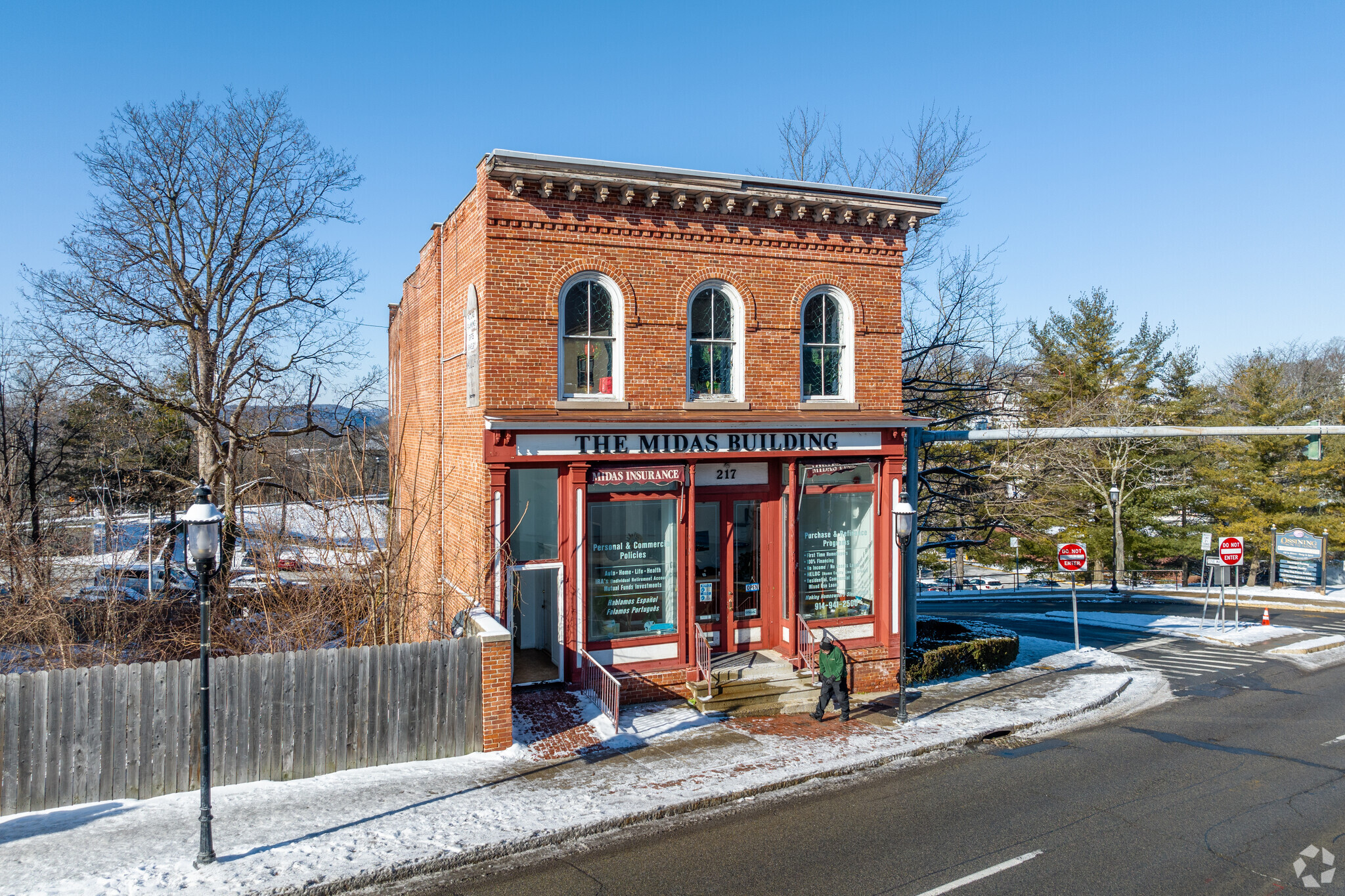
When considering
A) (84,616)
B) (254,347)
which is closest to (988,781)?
(84,616)

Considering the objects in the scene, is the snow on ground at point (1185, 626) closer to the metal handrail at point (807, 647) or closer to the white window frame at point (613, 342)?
the metal handrail at point (807, 647)

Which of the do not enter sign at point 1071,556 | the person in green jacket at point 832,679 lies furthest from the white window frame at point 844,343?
the do not enter sign at point 1071,556

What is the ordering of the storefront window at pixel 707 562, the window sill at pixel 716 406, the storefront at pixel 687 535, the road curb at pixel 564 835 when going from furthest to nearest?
the storefront window at pixel 707 562 < the window sill at pixel 716 406 < the storefront at pixel 687 535 < the road curb at pixel 564 835

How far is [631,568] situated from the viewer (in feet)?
46.8

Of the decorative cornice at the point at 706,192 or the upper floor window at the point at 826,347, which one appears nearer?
the decorative cornice at the point at 706,192

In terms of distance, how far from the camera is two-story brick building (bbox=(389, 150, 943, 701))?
13.5 metres

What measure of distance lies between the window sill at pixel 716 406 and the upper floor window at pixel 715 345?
123 millimetres

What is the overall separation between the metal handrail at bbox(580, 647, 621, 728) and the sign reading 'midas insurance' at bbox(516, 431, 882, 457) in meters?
3.23

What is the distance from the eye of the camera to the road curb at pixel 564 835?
26.8ft

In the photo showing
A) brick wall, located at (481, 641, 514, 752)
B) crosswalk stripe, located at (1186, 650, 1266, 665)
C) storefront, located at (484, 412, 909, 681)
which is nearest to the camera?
brick wall, located at (481, 641, 514, 752)

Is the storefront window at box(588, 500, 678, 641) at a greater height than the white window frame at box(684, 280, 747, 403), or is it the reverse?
the white window frame at box(684, 280, 747, 403)

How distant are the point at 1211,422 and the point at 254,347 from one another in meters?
42.7

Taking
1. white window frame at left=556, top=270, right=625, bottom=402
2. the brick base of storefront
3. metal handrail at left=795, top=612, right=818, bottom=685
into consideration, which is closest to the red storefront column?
the brick base of storefront

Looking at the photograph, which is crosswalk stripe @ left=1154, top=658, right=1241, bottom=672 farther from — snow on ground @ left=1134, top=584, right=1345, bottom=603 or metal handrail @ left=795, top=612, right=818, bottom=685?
snow on ground @ left=1134, top=584, right=1345, bottom=603
